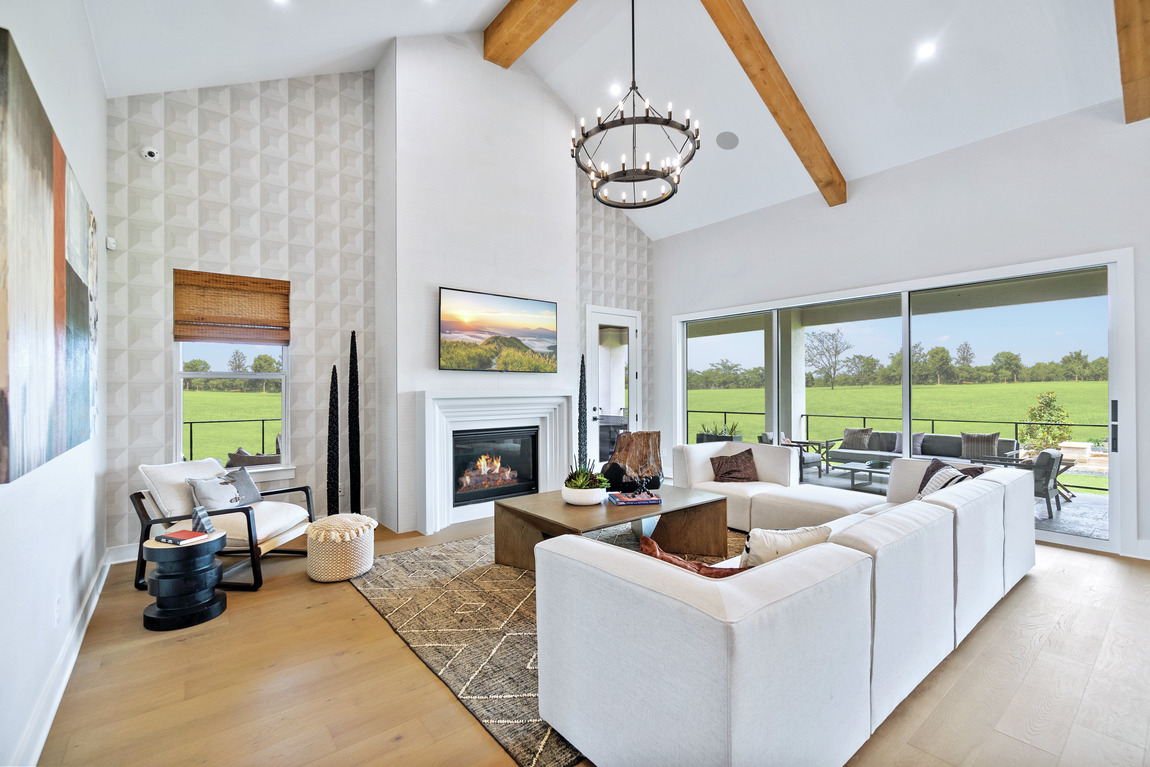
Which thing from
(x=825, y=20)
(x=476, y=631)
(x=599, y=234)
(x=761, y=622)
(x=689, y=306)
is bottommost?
(x=476, y=631)

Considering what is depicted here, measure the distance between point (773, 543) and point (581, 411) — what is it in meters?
4.19

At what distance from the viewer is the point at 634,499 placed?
3.60 meters

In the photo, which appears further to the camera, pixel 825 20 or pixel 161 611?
pixel 825 20

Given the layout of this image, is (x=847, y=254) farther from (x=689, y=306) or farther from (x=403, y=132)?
(x=403, y=132)

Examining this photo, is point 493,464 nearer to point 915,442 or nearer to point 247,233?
point 247,233

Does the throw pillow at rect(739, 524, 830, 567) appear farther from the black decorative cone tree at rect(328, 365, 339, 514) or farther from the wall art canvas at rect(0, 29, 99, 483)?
the black decorative cone tree at rect(328, 365, 339, 514)

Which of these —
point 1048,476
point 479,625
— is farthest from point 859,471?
point 479,625

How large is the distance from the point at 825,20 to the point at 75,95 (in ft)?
15.5

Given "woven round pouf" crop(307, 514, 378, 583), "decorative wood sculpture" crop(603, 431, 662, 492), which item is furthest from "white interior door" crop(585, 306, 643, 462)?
"woven round pouf" crop(307, 514, 378, 583)

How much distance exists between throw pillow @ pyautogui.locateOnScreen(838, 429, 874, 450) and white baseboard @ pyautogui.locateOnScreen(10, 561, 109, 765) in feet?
19.2

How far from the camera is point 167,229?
12.8ft

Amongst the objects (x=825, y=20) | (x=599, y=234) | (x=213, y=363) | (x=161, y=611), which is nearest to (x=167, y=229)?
(x=213, y=363)

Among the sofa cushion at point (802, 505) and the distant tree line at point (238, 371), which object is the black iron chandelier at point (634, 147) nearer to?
the sofa cushion at point (802, 505)

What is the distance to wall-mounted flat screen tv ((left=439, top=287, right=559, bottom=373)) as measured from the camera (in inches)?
188
